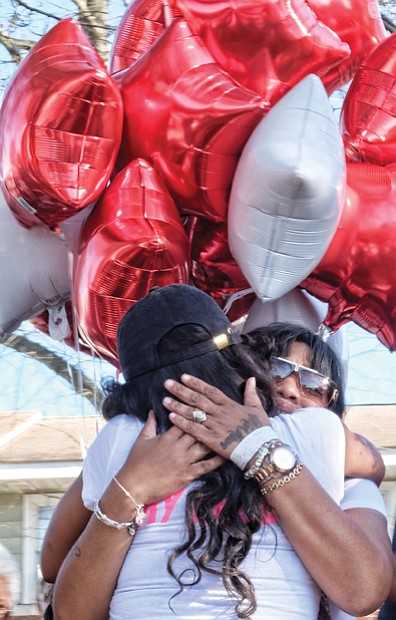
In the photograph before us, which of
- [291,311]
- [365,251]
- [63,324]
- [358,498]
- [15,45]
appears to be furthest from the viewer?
[15,45]

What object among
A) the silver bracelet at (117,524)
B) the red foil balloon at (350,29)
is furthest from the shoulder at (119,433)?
the red foil balloon at (350,29)

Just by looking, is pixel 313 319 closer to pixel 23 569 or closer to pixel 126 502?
pixel 126 502

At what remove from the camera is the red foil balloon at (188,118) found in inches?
71.4

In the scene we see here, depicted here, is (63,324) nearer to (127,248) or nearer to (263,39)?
(127,248)

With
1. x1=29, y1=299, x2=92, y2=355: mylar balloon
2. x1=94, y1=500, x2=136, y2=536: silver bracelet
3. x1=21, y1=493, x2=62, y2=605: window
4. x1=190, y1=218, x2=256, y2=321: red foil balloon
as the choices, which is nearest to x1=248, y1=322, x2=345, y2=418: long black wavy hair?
x1=190, y1=218, x2=256, y2=321: red foil balloon

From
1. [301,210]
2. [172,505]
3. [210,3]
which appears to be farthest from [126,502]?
[210,3]

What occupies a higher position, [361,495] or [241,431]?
[241,431]

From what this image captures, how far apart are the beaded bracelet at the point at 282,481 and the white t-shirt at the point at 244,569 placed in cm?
4

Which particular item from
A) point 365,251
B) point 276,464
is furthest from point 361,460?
point 365,251

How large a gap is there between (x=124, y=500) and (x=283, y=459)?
219 mm

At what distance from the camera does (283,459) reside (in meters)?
1.23

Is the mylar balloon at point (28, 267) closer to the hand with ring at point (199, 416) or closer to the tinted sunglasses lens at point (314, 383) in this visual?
the tinted sunglasses lens at point (314, 383)

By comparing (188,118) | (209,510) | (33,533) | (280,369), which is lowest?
(33,533)

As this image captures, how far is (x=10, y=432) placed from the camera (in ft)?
18.5
